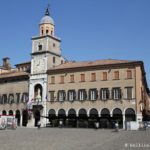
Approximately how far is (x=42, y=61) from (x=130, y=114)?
65.0 ft

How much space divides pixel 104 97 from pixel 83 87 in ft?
13.8

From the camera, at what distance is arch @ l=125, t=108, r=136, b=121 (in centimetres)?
5212

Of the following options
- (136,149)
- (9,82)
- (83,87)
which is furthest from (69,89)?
(136,149)

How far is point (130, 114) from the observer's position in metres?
52.4

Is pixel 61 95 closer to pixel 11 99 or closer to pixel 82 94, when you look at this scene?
pixel 82 94

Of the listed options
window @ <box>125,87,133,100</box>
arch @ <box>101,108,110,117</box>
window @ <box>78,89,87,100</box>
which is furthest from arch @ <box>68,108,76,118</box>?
window @ <box>125,87,133,100</box>

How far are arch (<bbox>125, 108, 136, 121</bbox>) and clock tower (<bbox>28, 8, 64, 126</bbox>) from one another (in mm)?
15074

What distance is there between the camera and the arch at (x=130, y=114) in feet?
171

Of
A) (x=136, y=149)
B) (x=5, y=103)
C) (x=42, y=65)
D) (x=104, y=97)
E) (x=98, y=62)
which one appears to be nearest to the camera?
(x=136, y=149)

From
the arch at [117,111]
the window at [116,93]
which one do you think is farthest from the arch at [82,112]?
the window at [116,93]

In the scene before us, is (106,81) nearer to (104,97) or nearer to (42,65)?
(104,97)

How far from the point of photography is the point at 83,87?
188 ft

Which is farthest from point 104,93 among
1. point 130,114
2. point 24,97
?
point 24,97

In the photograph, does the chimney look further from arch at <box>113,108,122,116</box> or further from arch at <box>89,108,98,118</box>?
arch at <box>113,108,122,116</box>
